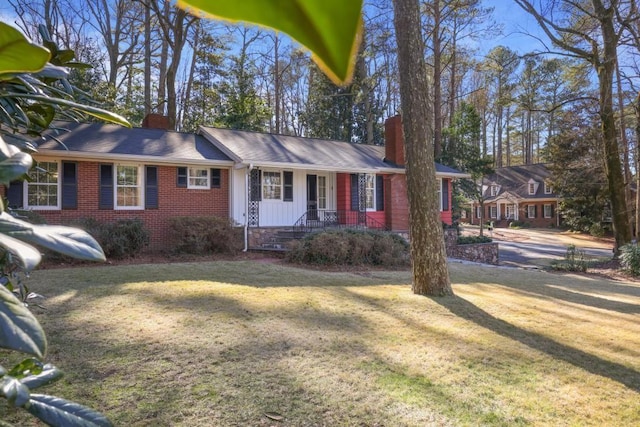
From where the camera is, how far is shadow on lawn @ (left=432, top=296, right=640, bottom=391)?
3.81 metres

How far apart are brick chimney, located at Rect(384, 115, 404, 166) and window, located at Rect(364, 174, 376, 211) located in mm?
1908

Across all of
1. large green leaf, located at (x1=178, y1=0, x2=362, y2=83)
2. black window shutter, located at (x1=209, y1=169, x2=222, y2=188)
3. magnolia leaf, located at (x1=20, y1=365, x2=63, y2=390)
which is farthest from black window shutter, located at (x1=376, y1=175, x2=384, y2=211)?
large green leaf, located at (x1=178, y1=0, x2=362, y2=83)

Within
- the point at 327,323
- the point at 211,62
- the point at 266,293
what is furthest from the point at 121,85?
the point at 327,323

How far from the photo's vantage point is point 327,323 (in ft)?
16.4

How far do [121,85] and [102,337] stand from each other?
88.3 ft

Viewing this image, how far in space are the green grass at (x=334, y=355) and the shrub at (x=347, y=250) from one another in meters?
3.86

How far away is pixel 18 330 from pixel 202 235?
39.5 feet

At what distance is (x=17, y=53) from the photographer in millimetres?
553

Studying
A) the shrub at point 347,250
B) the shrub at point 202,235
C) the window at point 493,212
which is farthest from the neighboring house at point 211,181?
the window at point 493,212

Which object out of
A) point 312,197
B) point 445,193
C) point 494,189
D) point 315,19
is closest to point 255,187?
point 312,197

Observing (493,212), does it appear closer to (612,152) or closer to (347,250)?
(612,152)

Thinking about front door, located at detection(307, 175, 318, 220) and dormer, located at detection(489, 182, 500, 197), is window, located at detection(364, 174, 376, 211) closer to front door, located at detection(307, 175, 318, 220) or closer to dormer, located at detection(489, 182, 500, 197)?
front door, located at detection(307, 175, 318, 220)

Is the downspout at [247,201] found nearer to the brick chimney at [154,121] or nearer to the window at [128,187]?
the window at [128,187]

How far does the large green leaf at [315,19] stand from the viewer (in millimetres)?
351
